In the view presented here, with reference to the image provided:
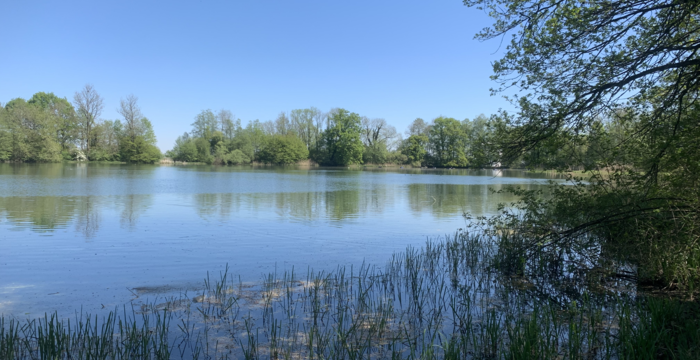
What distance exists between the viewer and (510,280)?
805 centimetres

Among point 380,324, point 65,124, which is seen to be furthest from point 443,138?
point 380,324

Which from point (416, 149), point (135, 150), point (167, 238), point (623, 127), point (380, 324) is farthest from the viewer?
point (416, 149)

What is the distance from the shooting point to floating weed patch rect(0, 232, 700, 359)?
4.38 metres

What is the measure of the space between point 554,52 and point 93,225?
48.5 feet

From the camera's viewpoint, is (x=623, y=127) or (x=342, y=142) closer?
(x=623, y=127)

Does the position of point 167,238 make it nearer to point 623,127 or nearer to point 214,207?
point 214,207

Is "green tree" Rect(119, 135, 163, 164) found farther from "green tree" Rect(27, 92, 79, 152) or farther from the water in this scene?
→ the water

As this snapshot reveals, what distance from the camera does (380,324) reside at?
539cm

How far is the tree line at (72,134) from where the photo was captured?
205ft

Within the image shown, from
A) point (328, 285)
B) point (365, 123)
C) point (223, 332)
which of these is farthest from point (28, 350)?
point (365, 123)

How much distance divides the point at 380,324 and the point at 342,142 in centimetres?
8822

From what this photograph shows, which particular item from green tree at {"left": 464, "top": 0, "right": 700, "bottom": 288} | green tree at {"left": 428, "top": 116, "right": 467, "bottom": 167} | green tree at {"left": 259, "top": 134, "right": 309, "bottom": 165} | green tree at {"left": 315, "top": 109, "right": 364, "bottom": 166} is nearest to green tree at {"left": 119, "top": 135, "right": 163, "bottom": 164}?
green tree at {"left": 259, "top": 134, "right": 309, "bottom": 165}

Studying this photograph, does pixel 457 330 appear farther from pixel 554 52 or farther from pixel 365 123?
pixel 365 123

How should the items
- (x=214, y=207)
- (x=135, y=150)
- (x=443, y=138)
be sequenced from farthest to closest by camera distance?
(x=443, y=138), (x=135, y=150), (x=214, y=207)
